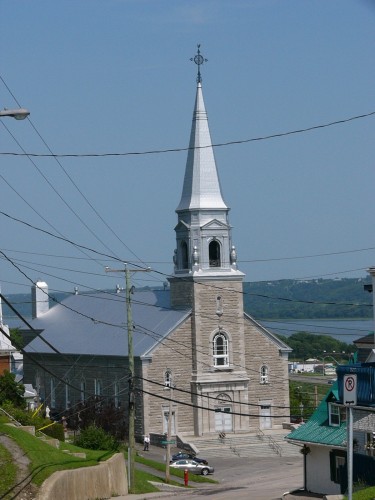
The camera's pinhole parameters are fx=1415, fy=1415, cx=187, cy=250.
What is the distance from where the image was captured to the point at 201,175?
280ft

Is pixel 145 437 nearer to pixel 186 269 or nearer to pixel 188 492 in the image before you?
pixel 186 269

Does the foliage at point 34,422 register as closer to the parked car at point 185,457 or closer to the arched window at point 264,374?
the parked car at point 185,457

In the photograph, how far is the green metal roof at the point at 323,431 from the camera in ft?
146

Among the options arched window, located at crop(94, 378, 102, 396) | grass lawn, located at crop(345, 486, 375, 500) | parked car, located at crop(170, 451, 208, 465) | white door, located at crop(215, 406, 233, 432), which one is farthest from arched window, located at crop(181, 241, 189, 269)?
grass lawn, located at crop(345, 486, 375, 500)

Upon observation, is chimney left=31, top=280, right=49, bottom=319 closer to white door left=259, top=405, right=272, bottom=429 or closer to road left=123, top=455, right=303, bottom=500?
white door left=259, top=405, right=272, bottom=429

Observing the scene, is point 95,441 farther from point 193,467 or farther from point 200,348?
point 200,348

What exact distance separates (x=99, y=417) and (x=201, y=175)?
16326mm

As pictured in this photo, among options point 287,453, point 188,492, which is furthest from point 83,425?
point 188,492

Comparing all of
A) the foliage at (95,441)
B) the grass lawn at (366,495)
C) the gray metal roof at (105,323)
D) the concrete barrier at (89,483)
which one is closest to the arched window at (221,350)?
the gray metal roof at (105,323)

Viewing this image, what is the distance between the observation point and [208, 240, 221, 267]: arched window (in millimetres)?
87000

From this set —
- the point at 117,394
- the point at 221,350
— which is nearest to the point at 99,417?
the point at 117,394

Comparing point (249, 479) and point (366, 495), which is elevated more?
point (366, 495)

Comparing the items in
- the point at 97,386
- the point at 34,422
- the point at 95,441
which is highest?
the point at 34,422

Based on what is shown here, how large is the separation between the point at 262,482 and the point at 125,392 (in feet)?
81.9
